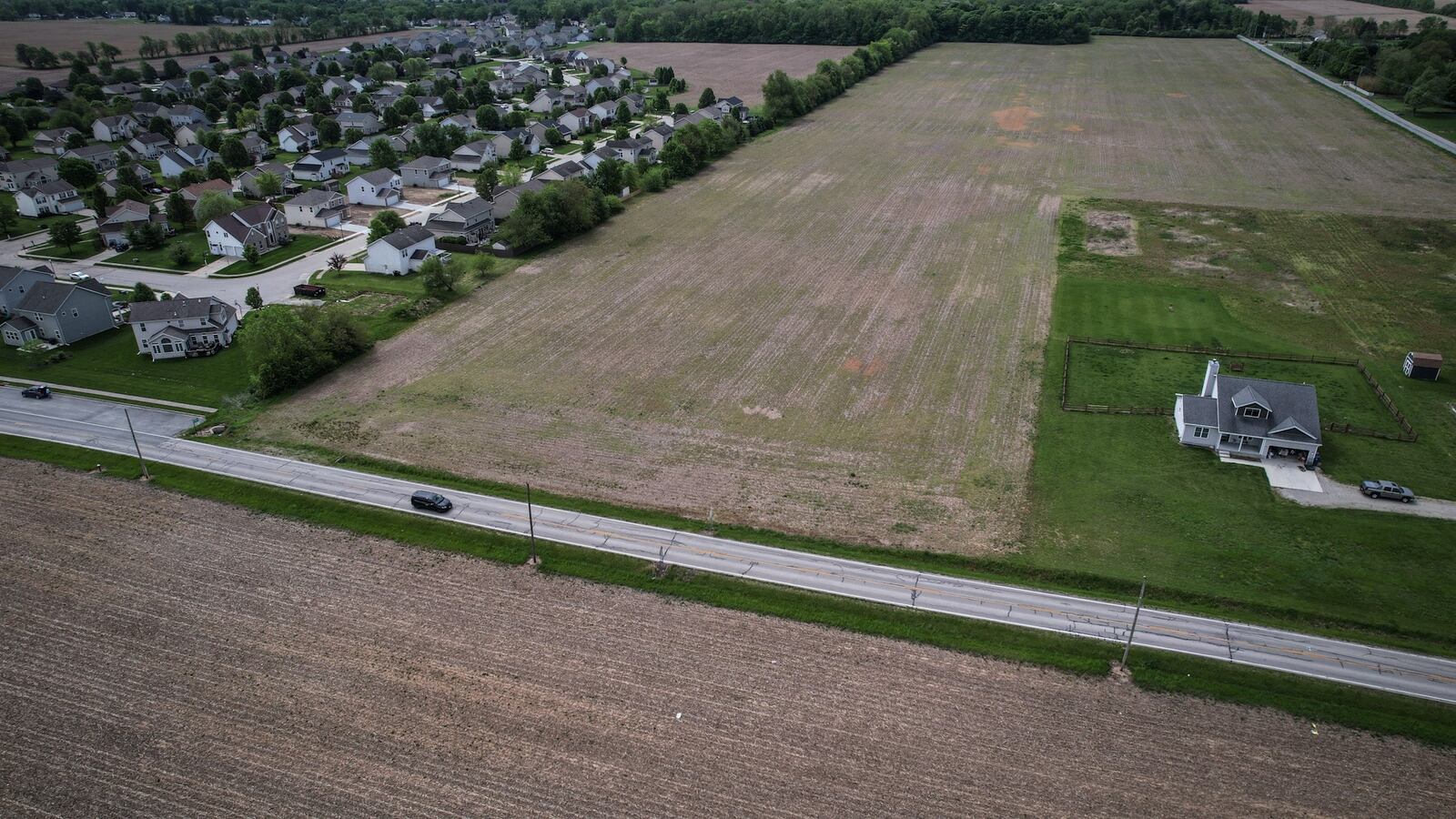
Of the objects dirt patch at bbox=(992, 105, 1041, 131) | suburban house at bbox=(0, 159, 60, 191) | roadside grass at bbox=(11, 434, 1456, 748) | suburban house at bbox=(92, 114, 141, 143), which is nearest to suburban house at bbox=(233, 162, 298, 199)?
suburban house at bbox=(0, 159, 60, 191)

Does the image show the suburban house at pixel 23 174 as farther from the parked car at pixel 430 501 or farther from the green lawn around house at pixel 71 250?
the parked car at pixel 430 501

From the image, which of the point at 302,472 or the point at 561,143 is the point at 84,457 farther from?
the point at 561,143

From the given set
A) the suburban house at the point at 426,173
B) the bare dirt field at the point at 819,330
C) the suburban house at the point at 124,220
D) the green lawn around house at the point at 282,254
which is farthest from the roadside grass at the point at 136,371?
the suburban house at the point at 426,173

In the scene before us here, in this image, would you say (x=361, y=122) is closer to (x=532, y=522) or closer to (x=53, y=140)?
(x=53, y=140)

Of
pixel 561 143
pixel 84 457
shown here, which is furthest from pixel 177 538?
pixel 561 143

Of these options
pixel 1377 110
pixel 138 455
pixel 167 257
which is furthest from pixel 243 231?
pixel 1377 110
